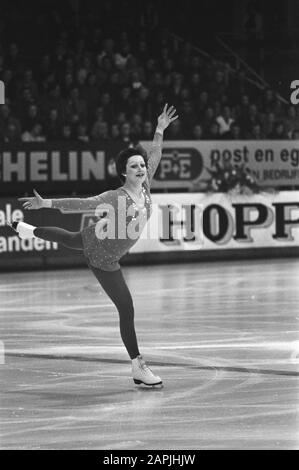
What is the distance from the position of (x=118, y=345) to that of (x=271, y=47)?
827 inches

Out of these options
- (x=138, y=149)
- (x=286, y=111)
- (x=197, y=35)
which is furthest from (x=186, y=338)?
(x=197, y=35)

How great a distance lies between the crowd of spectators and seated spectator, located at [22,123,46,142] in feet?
0.06

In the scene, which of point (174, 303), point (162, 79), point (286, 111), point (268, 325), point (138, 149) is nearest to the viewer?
point (138, 149)

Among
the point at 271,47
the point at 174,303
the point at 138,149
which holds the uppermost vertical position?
the point at 271,47

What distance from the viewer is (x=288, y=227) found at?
81.7 feet

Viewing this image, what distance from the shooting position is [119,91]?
86.3 ft

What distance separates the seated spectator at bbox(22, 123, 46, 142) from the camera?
23406 millimetres

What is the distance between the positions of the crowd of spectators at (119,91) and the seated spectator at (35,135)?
2 centimetres

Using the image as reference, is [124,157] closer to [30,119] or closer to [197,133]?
[30,119]

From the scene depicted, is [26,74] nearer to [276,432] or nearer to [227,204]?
[227,204]

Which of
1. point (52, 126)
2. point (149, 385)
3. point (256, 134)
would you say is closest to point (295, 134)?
point (256, 134)

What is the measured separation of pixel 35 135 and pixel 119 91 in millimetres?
3423

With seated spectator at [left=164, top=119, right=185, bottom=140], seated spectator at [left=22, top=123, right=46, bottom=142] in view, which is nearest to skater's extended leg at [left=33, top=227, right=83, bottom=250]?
seated spectator at [left=22, top=123, right=46, bottom=142]

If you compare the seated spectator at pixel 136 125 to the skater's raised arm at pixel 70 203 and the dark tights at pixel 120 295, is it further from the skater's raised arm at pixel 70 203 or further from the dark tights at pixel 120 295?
the skater's raised arm at pixel 70 203
